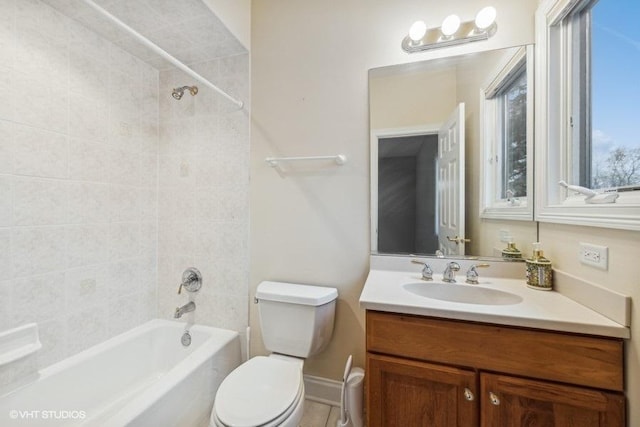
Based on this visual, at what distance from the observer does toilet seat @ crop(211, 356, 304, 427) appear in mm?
1003

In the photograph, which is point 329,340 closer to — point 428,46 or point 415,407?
point 415,407

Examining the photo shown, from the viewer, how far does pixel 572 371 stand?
32.9 inches

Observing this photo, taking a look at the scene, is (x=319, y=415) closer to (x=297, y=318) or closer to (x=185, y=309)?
(x=297, y=318)

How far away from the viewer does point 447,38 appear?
1405 mm

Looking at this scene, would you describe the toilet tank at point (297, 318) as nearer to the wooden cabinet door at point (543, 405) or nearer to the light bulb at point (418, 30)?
the wooden cabinet door at point (543, 405)

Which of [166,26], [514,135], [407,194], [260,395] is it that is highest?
[166,26]

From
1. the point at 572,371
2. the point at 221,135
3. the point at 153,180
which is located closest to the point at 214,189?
the point at 221,135

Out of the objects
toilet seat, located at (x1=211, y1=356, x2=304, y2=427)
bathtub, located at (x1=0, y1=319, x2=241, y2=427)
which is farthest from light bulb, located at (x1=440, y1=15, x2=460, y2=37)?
bathtub, located at (x1=0, y1=319, x2=241, y2=427)

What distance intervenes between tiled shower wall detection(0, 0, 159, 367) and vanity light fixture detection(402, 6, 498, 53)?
1.81 metres

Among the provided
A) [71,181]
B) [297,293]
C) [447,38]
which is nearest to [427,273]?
[297,293]

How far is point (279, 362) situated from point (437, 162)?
4.42 feet

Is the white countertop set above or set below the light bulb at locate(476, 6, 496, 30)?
below

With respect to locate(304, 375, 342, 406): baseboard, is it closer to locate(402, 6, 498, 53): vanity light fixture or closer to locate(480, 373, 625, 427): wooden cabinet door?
locate(480, 373, 625, 427): wooden cabinet door

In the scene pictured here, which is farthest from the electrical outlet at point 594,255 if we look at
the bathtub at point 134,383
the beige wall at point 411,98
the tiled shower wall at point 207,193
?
the bathtub at point 134,383
